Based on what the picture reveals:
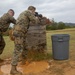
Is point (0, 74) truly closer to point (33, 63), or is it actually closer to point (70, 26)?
point (33, 63)

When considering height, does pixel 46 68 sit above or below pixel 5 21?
below

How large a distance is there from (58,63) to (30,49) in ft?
4.64

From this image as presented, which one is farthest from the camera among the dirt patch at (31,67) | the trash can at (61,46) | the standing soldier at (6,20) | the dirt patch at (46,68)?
the standing soldier at (6,20)

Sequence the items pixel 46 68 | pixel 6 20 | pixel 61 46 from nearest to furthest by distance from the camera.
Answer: pixel 46 68 < pixel 61 46 < pixel 6 20

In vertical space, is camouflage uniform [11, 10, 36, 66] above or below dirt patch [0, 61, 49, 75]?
above

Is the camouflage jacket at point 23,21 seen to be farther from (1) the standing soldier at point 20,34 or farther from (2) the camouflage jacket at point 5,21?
(2) the camouflage jacket at point 5,21

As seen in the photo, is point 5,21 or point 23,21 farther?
point 5,21

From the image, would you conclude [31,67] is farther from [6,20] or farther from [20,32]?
[6,20]

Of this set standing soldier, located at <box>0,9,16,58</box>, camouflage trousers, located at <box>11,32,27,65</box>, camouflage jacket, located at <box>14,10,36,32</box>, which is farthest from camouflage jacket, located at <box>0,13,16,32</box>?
camouflage trousers, located at <box>11,32,27,65</box>

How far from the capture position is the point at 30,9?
7.69 meters

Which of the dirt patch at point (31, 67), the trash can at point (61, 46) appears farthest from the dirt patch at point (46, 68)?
the trash can at point (61, 46)

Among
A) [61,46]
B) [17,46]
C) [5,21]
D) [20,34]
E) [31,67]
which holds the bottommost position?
[31,67]

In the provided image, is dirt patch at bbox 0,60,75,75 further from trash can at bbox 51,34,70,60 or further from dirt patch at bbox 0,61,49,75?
trash can at bbox 51,34,70,60

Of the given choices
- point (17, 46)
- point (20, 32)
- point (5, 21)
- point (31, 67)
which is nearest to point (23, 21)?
point (20, 32)
